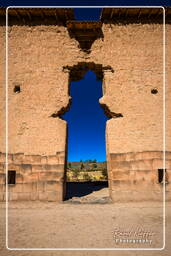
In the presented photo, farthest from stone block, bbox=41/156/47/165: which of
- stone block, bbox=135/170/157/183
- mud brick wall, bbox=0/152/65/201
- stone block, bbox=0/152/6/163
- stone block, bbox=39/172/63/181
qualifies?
stone block, bbox=135/170/157/183

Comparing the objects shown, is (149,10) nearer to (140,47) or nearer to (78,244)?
(140,47)

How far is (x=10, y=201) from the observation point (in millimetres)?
6715

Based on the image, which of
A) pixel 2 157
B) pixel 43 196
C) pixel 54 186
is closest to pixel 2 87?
pixel 2 157

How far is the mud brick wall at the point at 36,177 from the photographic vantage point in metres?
6.72

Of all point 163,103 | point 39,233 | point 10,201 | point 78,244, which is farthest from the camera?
point 163,103

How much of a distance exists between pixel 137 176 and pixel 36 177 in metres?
3.20

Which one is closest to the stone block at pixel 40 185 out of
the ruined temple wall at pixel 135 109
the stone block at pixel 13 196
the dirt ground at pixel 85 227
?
the dirt ground at pixel 85 227

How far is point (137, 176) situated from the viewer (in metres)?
6.80

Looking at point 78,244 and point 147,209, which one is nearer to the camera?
point 78,244

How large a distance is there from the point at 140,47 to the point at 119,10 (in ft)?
4.74

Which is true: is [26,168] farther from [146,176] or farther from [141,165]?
[146,176]

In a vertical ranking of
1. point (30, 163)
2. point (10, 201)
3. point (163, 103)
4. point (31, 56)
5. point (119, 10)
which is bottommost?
point (10, 201)

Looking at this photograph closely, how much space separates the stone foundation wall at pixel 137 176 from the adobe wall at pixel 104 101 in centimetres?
3

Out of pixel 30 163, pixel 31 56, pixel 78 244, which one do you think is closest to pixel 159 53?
pixel 31 56
